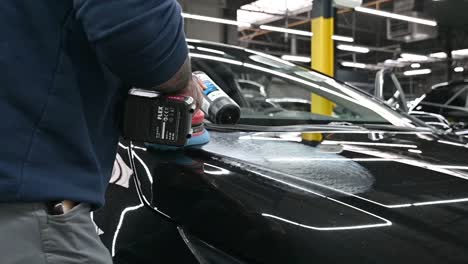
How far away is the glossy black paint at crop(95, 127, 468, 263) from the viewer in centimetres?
91

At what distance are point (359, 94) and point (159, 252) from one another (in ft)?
5.23

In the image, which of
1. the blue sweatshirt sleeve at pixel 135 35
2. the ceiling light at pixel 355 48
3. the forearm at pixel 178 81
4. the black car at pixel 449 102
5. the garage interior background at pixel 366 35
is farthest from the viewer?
the ceiling light at pixel 355 48

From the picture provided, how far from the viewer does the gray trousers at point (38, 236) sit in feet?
2.30

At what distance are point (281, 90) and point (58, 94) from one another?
6.32 ft

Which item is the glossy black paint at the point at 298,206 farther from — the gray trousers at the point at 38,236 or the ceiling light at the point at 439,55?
the ceiling light at the point at 439,55

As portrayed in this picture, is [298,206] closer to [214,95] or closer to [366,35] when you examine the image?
[214,95]

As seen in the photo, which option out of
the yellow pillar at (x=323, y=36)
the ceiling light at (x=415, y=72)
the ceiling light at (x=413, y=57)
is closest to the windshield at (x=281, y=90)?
the yellow pillar at (x=323, y=36)

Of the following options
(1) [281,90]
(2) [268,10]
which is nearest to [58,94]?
(1) [281,90]

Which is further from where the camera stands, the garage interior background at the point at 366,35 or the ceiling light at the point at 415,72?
the ceiling light at the point at 415,72

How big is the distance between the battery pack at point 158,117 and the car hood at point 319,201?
253 millimetres

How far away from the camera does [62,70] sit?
0.74m

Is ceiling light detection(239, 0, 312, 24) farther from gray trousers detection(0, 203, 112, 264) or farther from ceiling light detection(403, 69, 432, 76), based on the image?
gray trousers detection(0, 203, 112, 264)

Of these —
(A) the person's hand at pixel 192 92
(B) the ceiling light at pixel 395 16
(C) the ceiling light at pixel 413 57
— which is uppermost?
(B) the ceiling light at pixel 395 16

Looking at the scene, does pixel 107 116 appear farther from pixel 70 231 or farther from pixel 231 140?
pixel 231 140
